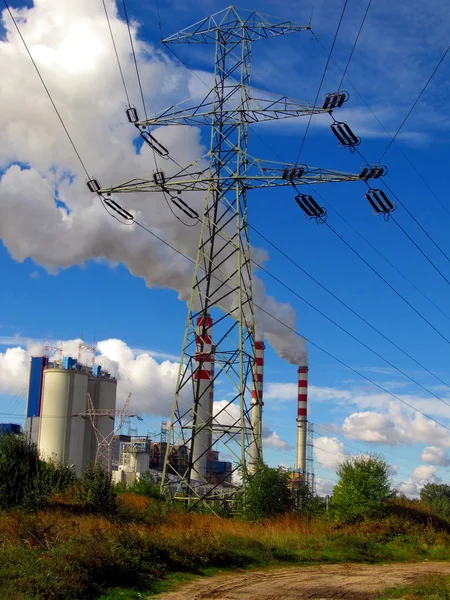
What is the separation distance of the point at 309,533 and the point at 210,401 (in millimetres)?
53474

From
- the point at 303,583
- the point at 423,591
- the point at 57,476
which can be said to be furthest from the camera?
the point at 57,476

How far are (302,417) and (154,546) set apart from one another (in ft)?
213

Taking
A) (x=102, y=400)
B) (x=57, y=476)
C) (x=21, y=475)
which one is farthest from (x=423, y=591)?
(x=102, y=400)

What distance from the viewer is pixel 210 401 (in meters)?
80.4

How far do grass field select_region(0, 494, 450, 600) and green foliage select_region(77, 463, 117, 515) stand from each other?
0.57 m

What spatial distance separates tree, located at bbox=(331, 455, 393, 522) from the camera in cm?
3172

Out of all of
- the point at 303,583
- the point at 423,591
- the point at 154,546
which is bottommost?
the point at 303,583

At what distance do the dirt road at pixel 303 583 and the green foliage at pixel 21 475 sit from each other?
9397 millimetres

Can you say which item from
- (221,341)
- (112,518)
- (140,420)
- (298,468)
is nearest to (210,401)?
(298,468)

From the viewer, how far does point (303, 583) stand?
18141 millimetres

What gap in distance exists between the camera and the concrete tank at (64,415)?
86.4 meters

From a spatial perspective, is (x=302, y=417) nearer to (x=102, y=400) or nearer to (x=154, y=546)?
(x=102, y=400)

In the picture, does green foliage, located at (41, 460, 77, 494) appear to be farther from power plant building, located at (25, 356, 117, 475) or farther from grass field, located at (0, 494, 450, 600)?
power plant building, located at (25, 356, 117, 475)

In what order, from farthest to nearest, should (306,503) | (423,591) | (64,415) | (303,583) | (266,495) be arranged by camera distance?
(64,415) → (306,503) → (266,495) → (303,583) → (423,591)
